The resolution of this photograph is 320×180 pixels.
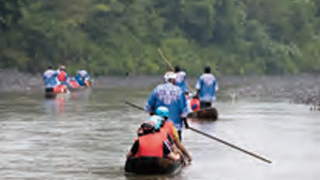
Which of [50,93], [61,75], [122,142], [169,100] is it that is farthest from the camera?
[61,75]

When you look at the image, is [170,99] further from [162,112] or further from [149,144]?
[149,144]

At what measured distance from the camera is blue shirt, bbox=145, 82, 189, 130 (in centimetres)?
1766

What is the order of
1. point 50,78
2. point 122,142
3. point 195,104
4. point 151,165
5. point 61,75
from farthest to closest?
point 61,75, point 50,78, point 195,104, point 122,142, point 151,165

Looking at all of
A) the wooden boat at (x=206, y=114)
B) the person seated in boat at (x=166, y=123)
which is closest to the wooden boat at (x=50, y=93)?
the wooden boat at (x=206, y=114)

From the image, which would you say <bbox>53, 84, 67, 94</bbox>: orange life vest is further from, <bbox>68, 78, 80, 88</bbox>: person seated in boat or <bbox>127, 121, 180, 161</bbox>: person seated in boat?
<bbox>127, 121, 180, 161</bbox>: person seated in boat

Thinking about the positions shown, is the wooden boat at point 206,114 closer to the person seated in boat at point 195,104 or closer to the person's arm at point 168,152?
the person seated in boat at point 195,104

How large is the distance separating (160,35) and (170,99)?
69.8m

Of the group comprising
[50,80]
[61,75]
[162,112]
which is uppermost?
[162,112]

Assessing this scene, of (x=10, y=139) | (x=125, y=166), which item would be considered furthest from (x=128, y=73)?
(x=125, y=166)

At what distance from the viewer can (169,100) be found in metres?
17.7

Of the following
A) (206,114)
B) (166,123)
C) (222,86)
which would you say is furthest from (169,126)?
(222,86)

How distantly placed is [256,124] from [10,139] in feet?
28.0

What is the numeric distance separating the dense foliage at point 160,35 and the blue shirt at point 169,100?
52429 mm

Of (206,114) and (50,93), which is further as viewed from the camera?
(50,93)
